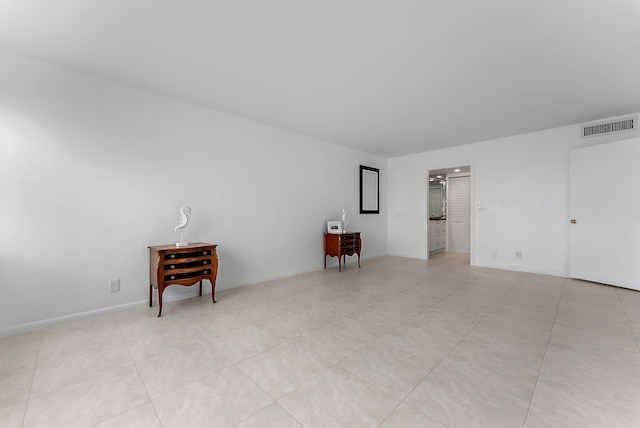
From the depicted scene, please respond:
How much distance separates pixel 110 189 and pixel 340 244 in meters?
3.30

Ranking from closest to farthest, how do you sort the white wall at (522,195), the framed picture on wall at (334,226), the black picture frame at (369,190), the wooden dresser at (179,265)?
1. the wooden dresser at (179,265)
2. the white wall at (522,195)
3. the framed picture on wall at (334,226)
4. the black picture frame at (369,190)

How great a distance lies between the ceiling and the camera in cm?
176

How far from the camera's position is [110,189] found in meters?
2.70

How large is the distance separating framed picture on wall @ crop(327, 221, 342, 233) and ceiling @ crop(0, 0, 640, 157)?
202cm

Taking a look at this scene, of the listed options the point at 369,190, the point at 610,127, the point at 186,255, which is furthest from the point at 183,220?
the point at 610,127

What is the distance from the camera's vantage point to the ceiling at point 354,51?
1762mm

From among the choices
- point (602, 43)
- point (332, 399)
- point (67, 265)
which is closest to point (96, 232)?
point (67, 265)

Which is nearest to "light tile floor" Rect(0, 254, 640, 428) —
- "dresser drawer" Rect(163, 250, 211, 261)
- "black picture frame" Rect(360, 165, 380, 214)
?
"dresser drawer" Rect(163, 250, 211, 261)

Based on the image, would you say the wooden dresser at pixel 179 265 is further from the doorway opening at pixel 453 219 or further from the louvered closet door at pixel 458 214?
the louvered closet door at pixel 458 214

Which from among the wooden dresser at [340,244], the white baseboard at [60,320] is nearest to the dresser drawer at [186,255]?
the white baseboard at [60,320]

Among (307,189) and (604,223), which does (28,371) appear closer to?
(307,189)

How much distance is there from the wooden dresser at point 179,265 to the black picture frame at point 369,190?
11.8 feet

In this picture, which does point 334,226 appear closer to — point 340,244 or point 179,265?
point 340,244

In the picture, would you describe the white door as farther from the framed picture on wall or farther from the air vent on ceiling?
the framed picture on wall
